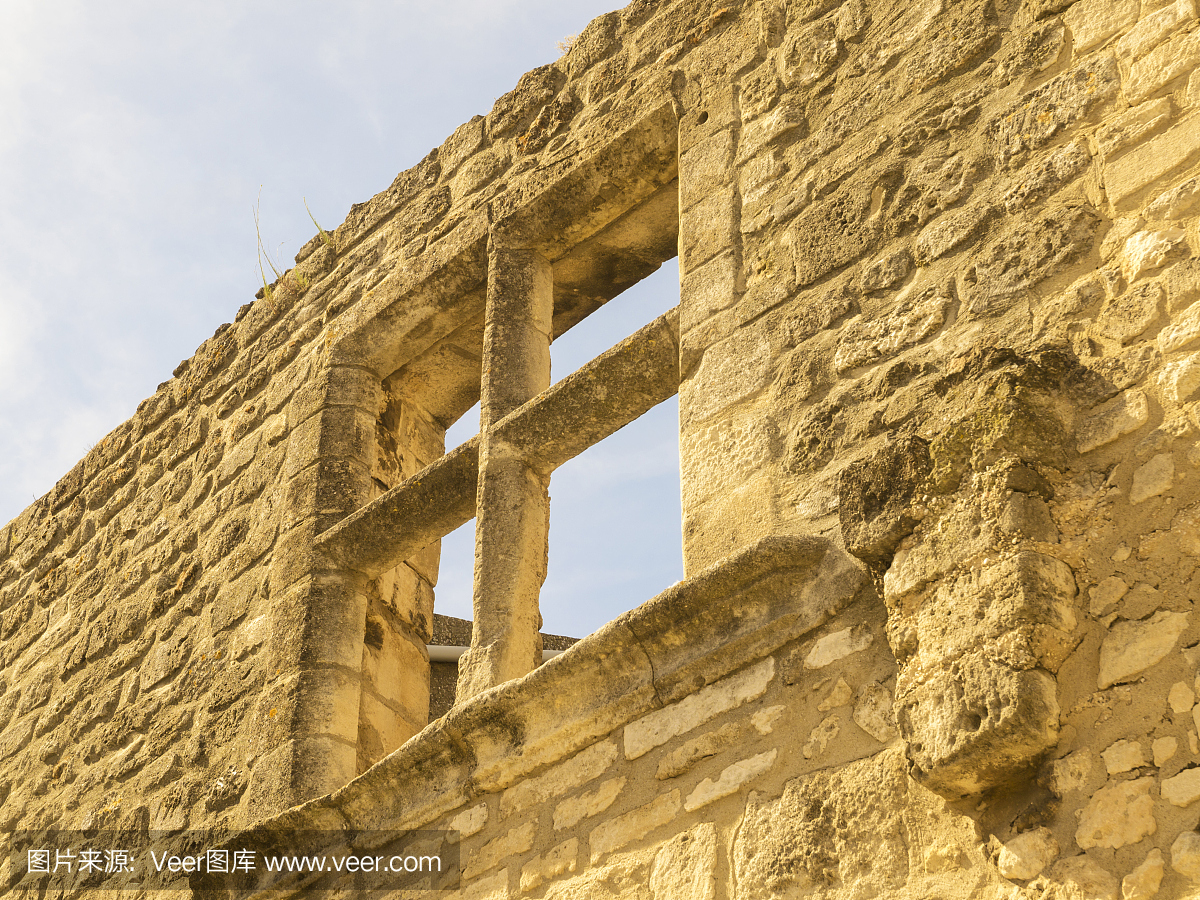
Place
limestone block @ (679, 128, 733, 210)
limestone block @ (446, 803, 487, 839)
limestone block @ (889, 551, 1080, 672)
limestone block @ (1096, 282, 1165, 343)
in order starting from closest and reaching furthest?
limestone block @ (889, 551, 1080, 672) < limestone block @ (1096, 282, 1165, 343) < limestone block @ (446, 803, 487, 839) < limestone block @ (679, 128, 733, 210)

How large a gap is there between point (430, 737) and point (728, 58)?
6.41ft

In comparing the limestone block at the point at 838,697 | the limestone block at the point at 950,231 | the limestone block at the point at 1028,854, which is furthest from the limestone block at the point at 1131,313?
the limestone block at the point at 1028,854

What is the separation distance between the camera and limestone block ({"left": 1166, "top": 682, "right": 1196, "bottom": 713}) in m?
1.88

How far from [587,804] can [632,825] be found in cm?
14

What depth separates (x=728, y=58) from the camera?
3.63 m

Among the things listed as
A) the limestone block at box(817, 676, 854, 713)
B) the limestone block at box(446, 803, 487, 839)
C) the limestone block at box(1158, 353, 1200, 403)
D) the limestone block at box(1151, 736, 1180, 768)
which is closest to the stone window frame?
the limestone block at box(446, 803, 487, 839)

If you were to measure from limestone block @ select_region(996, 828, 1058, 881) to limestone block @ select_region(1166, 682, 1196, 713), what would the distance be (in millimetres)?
250

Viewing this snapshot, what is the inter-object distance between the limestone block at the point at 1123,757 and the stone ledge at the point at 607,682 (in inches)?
22.6

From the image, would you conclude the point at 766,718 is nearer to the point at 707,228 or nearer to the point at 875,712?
the point at 875,712

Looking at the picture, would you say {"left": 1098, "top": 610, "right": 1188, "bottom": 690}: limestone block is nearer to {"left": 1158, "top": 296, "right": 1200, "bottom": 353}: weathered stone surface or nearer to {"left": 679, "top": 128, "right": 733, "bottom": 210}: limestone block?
{"left": 1158, "top": 296, "right": 1200, "bottom": 353}: weathered stone surface

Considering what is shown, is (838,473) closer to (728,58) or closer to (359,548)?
(728,58)

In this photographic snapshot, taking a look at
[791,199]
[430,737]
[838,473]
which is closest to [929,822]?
[838,473]

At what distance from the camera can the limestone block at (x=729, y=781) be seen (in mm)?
2375

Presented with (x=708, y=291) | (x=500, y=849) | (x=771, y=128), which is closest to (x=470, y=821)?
(x=500, y=849)
